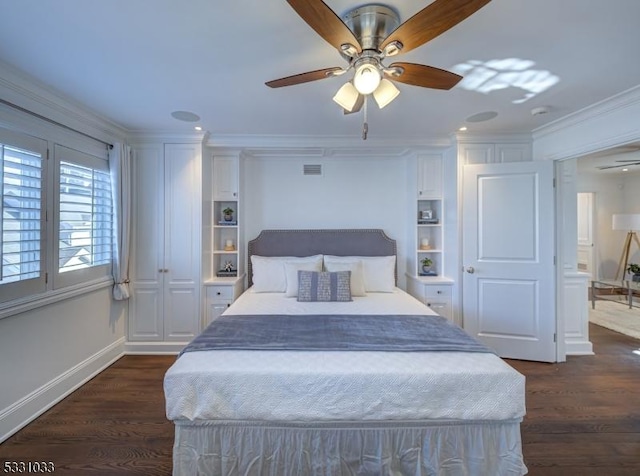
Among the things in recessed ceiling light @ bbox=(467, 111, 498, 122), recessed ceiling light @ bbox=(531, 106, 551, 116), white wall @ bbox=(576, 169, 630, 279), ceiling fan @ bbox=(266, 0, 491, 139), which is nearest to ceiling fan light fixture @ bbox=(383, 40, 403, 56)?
ceiling fan @ bbox=(266, 0, 491, 139)

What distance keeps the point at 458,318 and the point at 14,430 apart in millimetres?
3992

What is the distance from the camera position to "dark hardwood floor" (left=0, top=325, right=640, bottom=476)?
6.16ft

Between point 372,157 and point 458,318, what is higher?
point 372,157

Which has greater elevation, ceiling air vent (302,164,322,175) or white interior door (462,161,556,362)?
ceiling air vent (302,164,322,175)

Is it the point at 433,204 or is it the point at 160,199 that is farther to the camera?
the point at 433,204

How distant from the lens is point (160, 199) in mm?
3438

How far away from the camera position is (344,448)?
1.64 metres

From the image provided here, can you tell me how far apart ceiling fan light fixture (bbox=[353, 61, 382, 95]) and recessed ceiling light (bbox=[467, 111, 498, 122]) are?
1.85m

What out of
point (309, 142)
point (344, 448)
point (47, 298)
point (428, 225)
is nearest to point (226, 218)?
point (309, 142)

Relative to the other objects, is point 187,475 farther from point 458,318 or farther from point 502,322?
point 502,322

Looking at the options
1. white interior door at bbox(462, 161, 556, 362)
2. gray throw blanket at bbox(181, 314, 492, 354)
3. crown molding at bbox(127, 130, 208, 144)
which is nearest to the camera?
gray throw blanket at bbox(181, 314, 492, 354)

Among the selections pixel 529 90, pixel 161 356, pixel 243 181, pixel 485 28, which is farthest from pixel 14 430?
pixel 529 90

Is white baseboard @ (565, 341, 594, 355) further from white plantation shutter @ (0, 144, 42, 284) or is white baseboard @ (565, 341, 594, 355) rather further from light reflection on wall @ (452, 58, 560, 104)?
white plantation shutter @ (0, 144, 42, 284)

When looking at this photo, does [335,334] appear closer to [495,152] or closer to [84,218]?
[84,218]
